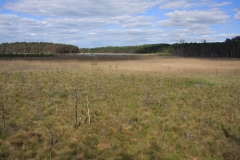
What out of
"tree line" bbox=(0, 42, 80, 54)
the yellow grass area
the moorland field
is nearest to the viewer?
the moorland field

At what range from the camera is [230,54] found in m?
79.9

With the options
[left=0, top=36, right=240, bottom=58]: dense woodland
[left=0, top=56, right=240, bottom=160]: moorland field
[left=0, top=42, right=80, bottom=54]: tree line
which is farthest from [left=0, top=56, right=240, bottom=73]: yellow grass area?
[left=0, top=42, right=80, bottom=54]: tree line

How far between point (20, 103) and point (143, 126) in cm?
761

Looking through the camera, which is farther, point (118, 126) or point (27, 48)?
point (27, 48)

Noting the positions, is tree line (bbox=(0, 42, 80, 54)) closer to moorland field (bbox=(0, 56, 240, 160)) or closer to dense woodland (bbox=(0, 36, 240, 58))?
dense woodland (bbox=(0, 36, 240, 58))

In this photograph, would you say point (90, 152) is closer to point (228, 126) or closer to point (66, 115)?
point (66, 115)

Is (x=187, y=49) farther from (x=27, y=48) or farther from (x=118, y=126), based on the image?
(x=118, y=126)

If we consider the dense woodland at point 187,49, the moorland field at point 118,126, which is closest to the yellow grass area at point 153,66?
the moorland field at point 118,126

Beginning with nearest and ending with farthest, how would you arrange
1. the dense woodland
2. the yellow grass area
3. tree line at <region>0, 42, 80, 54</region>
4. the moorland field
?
the moorland field
the yellow grass area
the dense woodland
tree line at <region>0, 42, 80, 54</region>

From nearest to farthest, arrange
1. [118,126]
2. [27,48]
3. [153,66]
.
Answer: [118,126], [153,66], [27,48]

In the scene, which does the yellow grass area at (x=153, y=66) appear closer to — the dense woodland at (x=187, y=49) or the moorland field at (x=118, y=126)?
the moorland field at (x=118, y=126)

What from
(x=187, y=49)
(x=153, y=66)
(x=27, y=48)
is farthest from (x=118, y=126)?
(x=27, y=48)

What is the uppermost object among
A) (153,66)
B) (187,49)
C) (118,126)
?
(187,49)

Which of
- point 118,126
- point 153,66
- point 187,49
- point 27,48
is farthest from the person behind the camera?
point 27,48
